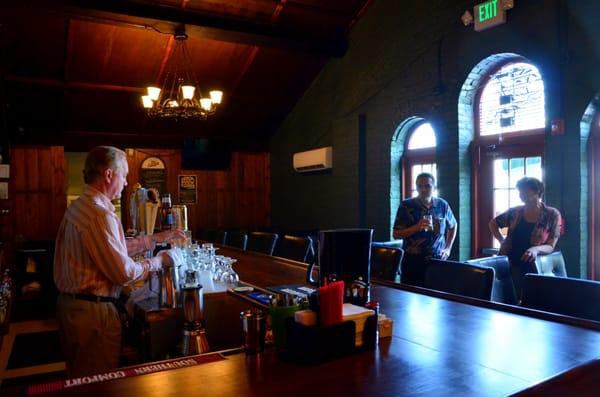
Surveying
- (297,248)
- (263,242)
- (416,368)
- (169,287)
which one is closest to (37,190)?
(263,242)

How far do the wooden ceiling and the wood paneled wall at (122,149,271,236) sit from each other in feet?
1.42

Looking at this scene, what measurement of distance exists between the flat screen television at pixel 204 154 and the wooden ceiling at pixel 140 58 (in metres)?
0.19

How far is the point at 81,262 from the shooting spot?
1.96m

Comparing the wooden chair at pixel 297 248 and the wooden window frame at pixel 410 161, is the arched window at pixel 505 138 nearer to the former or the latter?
the wooden window frame at pixel 410 161

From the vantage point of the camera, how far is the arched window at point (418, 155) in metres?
5.66

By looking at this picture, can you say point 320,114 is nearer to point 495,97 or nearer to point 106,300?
point 495,97

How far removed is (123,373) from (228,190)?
7.34m

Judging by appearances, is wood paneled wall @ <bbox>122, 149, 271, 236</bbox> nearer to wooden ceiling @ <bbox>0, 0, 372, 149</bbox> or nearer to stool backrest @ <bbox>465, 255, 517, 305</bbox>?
wooden ceiling @ <bbox>0, 0, 372, 149</bbox>

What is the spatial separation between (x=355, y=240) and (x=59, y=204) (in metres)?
6.59

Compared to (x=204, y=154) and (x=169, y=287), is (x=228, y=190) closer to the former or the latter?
(x=204, y=154)

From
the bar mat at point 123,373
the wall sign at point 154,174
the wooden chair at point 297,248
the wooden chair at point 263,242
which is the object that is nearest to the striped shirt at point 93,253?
the bar mat at point 123,373

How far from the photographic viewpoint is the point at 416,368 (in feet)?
4.46

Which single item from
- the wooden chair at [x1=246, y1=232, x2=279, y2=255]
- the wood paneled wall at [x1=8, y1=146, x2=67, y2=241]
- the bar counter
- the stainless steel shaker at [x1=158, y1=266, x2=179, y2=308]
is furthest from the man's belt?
the wood paneled wall at [x1=8, y1=146, x2=67, y2=241]

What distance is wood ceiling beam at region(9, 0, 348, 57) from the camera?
4.95 m
